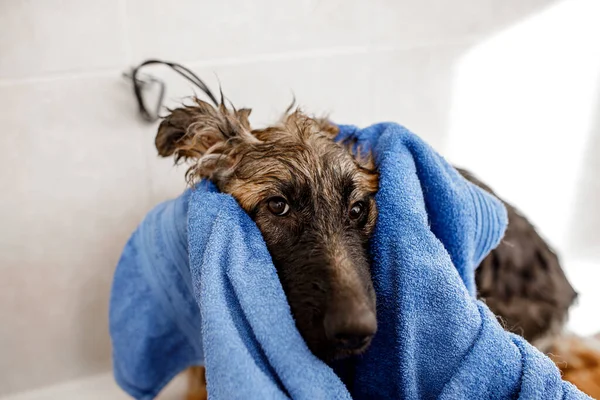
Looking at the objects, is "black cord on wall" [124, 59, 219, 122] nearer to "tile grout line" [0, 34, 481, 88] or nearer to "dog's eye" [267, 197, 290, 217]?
"tile grout line" [0, 34, 481, 88]

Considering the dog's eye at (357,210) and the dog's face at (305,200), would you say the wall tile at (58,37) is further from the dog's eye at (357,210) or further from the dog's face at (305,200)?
the dog's eye at (357,210)

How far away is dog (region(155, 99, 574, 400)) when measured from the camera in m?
0.79

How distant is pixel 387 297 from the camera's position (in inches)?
36.1

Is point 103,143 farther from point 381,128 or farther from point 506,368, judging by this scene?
point 506,368

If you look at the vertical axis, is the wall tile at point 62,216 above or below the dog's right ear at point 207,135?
below

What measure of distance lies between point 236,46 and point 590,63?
1201mm

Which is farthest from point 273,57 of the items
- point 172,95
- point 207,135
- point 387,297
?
point 387,297

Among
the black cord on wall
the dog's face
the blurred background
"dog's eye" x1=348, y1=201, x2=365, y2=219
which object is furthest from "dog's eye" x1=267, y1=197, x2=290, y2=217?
the blurred background

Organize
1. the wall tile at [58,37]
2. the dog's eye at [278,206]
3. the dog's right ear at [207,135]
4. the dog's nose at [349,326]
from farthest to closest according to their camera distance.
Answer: the wall tile at [58,37] → the dog's right ear at [207,135] → the dog's eye at [278,206] → the dog's nose at [349,326]

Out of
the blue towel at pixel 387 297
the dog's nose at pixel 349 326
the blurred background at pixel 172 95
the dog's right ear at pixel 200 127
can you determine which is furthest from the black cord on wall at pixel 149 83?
the dog's nose at pixel 349 326

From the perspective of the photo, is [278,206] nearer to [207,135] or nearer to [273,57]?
[207,135]

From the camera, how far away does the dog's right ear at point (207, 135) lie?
106 centimetres

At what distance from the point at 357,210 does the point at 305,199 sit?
104mm

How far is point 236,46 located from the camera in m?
1.35
